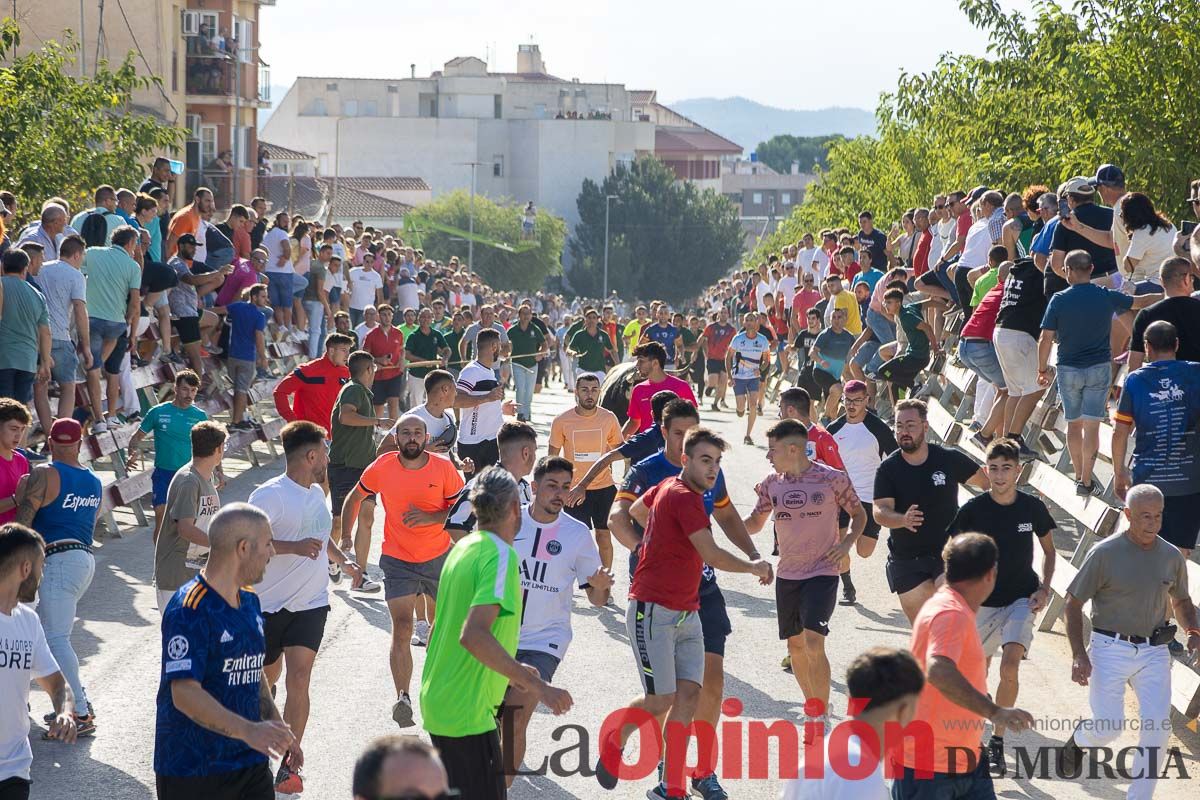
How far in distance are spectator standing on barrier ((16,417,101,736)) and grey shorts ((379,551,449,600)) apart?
1845 millimetres

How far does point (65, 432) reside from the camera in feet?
32.1

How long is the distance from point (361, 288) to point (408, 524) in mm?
17446

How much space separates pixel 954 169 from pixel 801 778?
108 feet

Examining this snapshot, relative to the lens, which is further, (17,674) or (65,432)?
(65,432)

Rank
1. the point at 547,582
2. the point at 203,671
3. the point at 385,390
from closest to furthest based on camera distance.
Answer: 1. the point at 203,671
2. the point at 547,582
3. the point at 385,390

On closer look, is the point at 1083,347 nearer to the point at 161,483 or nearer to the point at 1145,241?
the point at 1145,241

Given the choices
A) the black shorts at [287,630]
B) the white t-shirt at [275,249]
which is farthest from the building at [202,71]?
the black shorts at [287,630]

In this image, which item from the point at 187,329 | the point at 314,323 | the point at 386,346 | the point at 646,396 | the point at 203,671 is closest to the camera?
the point at 203,671

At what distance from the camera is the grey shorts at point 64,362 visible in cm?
1466

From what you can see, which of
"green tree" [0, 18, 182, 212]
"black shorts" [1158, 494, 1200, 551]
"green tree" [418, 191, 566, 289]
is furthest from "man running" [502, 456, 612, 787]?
"green tree" [418, 191, 566, 289]

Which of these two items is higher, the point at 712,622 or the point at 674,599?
the point at 674,599

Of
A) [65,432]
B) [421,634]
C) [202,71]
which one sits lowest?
[421,634]

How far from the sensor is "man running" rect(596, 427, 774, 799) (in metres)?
8.30

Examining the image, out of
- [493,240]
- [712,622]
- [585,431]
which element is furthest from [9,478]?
[493,240]
